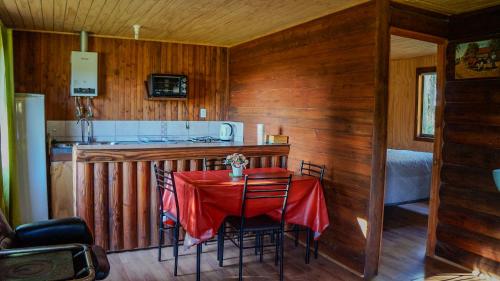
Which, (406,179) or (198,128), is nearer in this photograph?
(406,179)

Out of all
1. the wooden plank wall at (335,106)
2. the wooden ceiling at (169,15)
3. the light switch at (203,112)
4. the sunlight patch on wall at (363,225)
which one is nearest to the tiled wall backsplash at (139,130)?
the light switch at (203,112)

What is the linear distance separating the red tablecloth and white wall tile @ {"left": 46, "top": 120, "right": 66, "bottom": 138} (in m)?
2.42

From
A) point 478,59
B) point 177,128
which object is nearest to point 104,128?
point 177,128

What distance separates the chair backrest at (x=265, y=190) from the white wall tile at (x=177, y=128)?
2.81 m

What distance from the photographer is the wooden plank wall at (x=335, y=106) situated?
3.45 meters

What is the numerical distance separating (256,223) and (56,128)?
3.36 m

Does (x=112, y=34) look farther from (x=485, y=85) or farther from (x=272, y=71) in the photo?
(x=485, y=85)

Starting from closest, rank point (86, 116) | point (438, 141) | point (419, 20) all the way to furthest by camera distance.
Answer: point (419, 20) < point (438, 141) < point (86, 116)

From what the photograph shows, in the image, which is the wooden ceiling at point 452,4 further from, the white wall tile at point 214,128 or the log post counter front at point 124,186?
the white wall tile at point 214,128

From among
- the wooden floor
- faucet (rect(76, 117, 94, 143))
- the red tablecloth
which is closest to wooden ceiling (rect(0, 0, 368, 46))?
faucet (rect(76, 117, 94, 143))

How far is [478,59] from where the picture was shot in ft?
11.8

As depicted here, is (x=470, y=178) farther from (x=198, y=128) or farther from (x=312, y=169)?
(x=198, y=128)

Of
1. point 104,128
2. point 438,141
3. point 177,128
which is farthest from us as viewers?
point 177,128

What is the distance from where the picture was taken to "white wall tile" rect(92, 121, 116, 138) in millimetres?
5505
